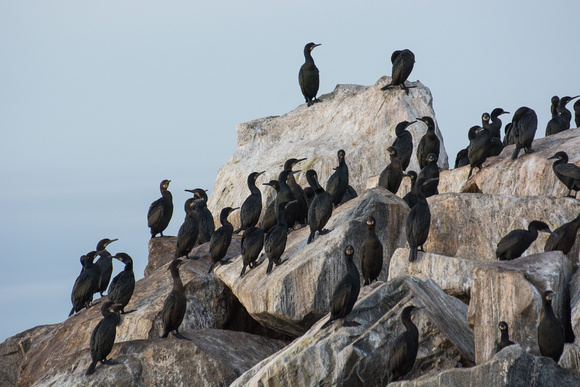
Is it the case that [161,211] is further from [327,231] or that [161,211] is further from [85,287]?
[327,231]

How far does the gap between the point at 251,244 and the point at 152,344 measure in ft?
7.82

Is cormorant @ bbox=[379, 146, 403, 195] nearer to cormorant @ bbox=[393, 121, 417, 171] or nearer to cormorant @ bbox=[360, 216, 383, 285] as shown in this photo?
cormorant @ bbox=[393, 121, 417, 171]

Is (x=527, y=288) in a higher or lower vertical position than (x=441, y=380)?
higher

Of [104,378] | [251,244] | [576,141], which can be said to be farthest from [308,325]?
[576,141]

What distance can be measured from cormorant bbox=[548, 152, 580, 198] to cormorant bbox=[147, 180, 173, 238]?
7.46 metres

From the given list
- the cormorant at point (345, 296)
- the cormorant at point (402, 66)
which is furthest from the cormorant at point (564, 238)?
the cormorant at point (402, 66)

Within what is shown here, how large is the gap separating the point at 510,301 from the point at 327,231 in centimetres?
370

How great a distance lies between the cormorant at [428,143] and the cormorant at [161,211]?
17.1 ft

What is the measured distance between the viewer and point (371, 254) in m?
12.9

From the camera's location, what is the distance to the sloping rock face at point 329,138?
1978 centimetres

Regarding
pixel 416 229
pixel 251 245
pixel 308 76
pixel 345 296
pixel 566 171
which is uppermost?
pixel 308 76

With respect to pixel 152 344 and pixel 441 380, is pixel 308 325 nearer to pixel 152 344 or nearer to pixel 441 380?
pixel 152 344

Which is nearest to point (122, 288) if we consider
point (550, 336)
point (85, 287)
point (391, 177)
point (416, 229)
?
point (85, 287)

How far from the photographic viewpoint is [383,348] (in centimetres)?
1088
